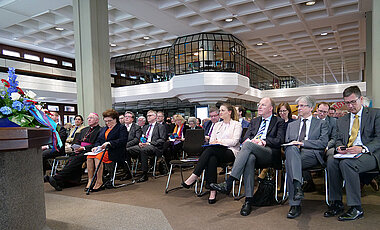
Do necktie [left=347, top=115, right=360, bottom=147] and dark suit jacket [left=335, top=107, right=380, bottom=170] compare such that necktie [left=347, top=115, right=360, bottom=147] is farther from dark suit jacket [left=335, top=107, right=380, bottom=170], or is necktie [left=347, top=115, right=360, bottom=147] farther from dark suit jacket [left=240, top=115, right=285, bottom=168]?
dark suit jacket [left=240, top=115, right=285, bottom=168]

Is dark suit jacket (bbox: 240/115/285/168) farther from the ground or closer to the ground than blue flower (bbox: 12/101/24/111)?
closer to the ground

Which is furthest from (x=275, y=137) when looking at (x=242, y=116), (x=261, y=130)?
(x=242, y=116)

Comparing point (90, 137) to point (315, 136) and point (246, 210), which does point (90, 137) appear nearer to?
point (246, 210)

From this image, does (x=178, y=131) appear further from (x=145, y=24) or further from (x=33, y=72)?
(x=33, y=72)

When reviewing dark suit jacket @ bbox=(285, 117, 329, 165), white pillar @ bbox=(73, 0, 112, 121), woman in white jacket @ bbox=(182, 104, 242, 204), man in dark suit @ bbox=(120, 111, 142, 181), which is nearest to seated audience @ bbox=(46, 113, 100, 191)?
man in dark suit @ bbox=(120, 111, 142, 181)

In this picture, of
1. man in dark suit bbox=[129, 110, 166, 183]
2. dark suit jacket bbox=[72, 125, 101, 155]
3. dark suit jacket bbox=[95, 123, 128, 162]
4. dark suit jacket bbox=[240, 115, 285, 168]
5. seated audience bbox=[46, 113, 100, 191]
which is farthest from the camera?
man in dark suit bbox=[129, 110, 166, 183]

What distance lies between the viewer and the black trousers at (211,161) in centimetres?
404

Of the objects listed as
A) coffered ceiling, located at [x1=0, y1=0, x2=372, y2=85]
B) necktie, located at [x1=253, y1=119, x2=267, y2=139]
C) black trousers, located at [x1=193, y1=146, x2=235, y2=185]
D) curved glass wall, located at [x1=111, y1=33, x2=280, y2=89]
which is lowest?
black trousers, located at [x1=193, y1=146, x2=235, y2=185]

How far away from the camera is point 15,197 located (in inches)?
80.2

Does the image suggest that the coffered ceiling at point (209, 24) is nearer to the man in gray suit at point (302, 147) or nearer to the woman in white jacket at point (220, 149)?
the woman in white jacket at point (220, 149)

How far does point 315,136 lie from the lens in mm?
3670

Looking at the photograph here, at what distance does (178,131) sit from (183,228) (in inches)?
181

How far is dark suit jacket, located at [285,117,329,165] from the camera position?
3.54 metres

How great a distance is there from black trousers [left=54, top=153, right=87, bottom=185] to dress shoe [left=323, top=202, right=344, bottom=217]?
429 centimetres
